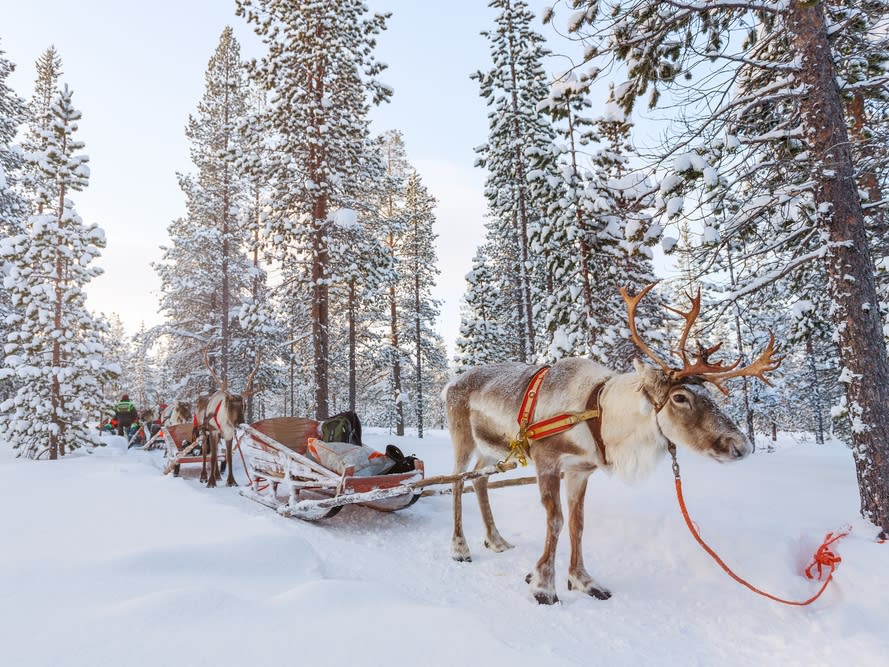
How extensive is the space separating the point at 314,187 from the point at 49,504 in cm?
1029

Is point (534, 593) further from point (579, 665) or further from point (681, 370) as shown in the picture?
point (681, 370)

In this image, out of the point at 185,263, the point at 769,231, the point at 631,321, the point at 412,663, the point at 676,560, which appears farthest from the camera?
the point at 185,263

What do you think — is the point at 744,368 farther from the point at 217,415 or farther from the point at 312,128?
the point at 312,128

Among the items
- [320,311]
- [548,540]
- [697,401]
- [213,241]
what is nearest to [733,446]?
[697,401]

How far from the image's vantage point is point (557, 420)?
14.4ft

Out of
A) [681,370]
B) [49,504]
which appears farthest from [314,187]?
[681,370]

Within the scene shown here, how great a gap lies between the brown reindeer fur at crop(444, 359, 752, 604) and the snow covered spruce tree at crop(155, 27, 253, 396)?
69.4 ft

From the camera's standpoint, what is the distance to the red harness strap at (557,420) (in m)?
4.23

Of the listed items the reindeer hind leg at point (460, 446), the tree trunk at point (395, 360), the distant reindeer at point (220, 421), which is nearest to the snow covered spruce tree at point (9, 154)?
the distant reindeer at point (220, 421)

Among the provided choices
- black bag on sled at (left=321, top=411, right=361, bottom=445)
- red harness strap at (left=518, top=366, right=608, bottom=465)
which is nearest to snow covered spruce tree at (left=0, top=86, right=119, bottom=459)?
black bag on sled at (left=321, top=411, right=361, bottom=445)

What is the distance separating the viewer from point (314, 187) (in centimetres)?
1439

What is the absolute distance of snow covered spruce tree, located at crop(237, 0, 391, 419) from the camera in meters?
14.5

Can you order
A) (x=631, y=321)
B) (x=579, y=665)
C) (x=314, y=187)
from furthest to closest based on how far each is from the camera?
(x=314, y=187)
(x=631, y=321)
(x=579, y=665)

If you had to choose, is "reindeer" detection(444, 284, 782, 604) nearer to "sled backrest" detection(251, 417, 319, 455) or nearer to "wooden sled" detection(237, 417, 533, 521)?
"wooden sled" detection(237, 417, 533, 521)
